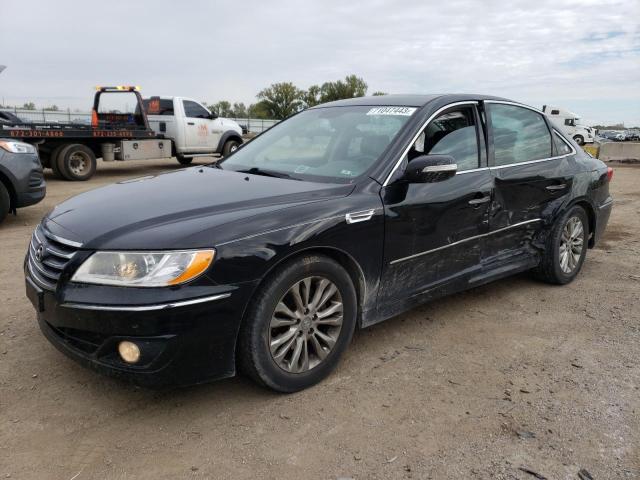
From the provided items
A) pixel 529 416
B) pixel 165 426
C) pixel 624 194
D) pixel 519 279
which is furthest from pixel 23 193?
pixel 624 194

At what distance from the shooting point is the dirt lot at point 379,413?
236cm

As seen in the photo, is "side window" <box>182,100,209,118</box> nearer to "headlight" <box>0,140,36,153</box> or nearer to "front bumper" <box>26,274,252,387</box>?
"headlight" <box>0,140,36,153</box>

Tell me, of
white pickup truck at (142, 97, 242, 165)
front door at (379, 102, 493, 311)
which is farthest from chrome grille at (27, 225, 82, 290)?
white pickup truck at (142, 97, 242, 165)

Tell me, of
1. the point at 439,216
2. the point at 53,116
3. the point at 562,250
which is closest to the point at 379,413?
the point at 439,216

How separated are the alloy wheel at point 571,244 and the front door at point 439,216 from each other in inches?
50.2

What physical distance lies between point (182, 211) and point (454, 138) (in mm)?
2021

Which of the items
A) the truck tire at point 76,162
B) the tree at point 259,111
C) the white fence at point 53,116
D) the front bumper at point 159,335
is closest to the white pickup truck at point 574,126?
the white fence at point 53,116

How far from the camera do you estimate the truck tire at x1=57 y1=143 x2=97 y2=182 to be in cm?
1200

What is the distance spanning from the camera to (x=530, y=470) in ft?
7.66

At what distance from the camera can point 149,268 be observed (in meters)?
A: 2.42

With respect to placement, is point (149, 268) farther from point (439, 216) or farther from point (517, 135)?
point (517, 135)

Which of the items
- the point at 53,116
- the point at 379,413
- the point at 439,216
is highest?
the point at 53,116

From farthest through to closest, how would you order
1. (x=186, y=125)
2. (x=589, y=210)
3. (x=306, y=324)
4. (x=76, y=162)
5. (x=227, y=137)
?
(x=227, y=137)
(x=186, y=125)
(x=76, y=162)
(x=589, y=210)
(x=306, y=324)

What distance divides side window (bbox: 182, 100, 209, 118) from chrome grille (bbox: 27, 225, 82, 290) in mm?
12586
